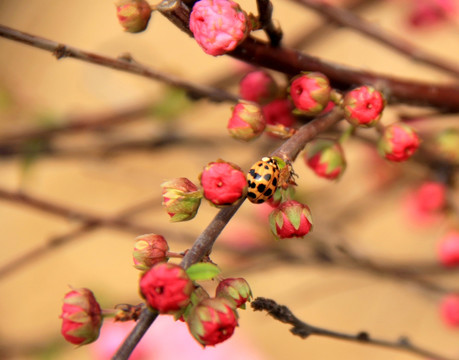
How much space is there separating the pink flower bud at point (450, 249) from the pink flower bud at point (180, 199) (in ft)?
1.68

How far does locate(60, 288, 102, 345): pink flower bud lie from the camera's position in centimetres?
37

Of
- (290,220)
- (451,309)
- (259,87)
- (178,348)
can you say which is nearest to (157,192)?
(178,348)

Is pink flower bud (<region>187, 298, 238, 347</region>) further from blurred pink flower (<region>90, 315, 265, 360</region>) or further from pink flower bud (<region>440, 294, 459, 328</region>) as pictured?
blurred pink flower (<region>90, 315, 265, 360</region>)

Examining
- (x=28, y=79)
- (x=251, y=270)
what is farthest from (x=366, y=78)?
(x=28, y=79)

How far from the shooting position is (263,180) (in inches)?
14.2

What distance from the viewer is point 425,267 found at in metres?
1.06

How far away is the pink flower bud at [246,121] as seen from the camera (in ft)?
1.40

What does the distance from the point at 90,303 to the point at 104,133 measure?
2.66 ft

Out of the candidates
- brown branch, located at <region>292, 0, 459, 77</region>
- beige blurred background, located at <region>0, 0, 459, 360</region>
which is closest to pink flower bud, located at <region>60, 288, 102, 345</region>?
brown branch, located at <region>292, 0, 459, 77</region>

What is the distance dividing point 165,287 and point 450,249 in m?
0.56

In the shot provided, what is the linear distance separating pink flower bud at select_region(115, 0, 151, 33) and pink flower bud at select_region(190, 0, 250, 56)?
0.06 metres

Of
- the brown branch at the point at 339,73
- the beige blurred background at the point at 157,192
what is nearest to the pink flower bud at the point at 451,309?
the beige blurred background at the point at 157,192

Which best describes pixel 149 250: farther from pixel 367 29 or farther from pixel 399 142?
pixel 367 29

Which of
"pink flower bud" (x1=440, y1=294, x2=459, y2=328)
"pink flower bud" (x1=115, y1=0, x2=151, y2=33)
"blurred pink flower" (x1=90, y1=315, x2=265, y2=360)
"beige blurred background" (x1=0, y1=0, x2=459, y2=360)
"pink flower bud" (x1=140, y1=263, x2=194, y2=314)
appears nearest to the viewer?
"pink flower bud" (x1=140, y1=263, x2=194, y2=314)
